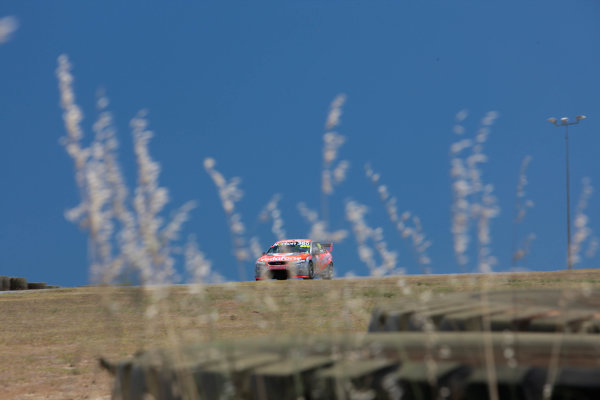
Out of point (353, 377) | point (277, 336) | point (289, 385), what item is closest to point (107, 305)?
point (277, 336)

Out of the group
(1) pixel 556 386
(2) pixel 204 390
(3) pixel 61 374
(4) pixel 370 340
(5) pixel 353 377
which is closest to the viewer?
(1) pixel 556 386

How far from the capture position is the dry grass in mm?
2768

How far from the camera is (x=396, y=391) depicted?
69.1 inches

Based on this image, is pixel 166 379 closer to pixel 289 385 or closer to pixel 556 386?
pixel 289 385

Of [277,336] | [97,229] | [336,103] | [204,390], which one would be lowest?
[204,390]

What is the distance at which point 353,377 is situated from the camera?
72.3 inches

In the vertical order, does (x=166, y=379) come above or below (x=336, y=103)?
below

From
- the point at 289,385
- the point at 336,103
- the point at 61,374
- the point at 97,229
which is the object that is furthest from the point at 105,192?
the point at 61,374

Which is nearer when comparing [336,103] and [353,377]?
[353,377]

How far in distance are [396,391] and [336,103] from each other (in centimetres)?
138

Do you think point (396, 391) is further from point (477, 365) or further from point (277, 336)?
point (277, 336)

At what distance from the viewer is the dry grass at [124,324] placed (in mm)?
2768

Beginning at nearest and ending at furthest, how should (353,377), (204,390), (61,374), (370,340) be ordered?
(353,377) < (204,390) < (370,340) < (61,374)

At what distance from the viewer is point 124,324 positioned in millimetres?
9609
